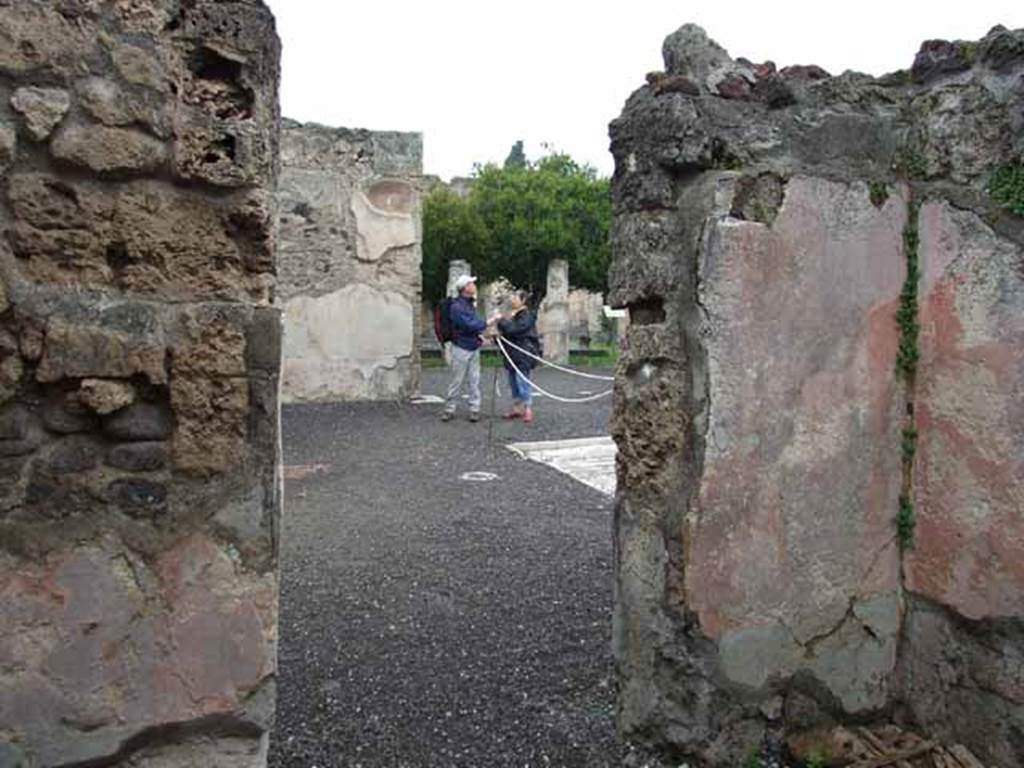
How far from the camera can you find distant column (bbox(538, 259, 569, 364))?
19.5 m

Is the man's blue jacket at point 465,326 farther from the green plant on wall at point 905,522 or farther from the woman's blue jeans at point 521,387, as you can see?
the green plant on wall at point 905,522

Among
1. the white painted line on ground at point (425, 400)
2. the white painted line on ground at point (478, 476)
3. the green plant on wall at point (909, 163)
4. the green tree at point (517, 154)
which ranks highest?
the green tree at point (517, 154)

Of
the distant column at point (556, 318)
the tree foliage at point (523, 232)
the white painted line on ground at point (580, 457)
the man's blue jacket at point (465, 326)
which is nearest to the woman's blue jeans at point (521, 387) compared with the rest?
the man's blue jacket at point (465, 326)

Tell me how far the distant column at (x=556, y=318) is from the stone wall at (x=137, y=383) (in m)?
17.3

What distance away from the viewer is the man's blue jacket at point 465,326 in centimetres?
966

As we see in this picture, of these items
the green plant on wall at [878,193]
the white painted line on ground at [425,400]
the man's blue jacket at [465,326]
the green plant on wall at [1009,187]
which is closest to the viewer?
the green plant on wall at [1009,187]

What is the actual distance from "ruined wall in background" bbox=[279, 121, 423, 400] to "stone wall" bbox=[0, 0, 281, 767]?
9260 mm

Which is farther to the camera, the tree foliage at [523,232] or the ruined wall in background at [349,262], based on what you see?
the tree foliage at [523,232]

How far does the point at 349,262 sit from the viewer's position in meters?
11.4

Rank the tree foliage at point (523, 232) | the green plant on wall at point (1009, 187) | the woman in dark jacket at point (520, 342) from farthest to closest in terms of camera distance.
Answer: the tree foliage at point (523, 232), the woman in dark jacket at point (520, 342), the green plant on wall at point (1009, 187)

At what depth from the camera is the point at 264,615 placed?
2049mm

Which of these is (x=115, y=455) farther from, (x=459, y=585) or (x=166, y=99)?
(x=459, y=585)

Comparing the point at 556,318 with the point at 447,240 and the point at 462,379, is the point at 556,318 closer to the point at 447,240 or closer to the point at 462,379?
the point at 447,240

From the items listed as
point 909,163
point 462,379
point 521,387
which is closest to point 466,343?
point 462,379
